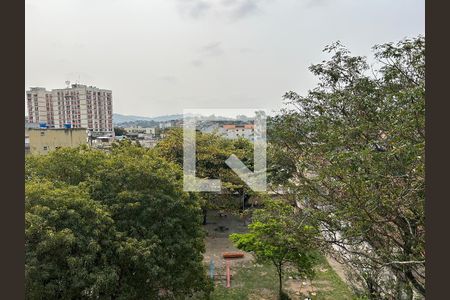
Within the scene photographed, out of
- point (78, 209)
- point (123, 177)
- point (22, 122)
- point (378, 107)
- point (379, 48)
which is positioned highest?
point (379, 48)

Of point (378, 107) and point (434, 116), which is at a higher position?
point (378, 107)

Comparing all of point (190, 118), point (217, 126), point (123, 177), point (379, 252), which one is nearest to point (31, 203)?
point (123, 177)

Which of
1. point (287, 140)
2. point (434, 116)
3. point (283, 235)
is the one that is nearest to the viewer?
point (434, 116)

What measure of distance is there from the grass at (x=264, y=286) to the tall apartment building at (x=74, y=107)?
1414 cm

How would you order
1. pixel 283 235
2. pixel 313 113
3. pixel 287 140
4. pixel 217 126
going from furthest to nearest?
pixel 217 126
pixel 287 140
pixel 313 113
pixel 283 235

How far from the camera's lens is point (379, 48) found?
3893 mm

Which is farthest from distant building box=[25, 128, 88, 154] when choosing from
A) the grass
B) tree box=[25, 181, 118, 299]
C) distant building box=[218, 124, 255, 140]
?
tree box=[25, 181, 118, 299]

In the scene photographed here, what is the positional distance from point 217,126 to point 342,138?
22.3 feet

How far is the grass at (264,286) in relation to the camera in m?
5.90

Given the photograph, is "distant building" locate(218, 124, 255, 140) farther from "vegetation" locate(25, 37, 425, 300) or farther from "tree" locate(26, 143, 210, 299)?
"tree" locate(26, 143, 210, 299)

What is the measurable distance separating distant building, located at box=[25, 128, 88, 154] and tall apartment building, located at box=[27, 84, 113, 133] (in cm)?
537

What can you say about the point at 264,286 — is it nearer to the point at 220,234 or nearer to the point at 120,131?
the point at 220,234

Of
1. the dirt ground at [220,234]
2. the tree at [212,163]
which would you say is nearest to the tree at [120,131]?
the dirt ground at [220,234]

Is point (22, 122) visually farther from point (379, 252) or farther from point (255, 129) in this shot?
point (255, 129)
